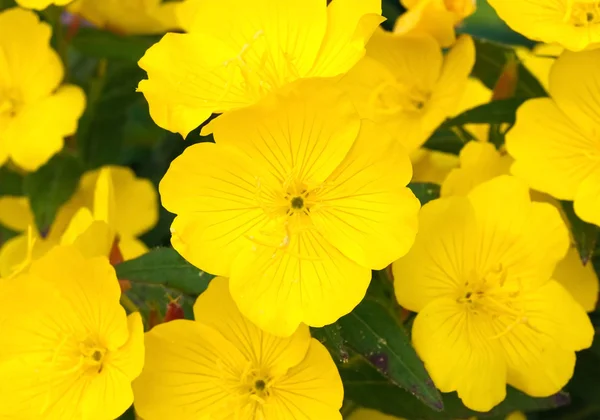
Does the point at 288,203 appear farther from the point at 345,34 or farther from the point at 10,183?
the point at 10,183

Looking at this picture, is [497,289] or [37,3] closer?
[497,289]

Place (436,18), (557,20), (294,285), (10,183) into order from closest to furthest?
1. (294,285)
2. (557,20)
3. (436,18)
4. (10,183)

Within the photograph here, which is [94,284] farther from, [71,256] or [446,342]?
[446,342]

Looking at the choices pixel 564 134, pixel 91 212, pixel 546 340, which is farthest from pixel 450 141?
pixel 91 212

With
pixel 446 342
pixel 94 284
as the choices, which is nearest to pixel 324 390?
pixel 446 342

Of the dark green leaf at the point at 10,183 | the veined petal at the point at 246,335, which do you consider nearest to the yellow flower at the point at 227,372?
the veined petal at the point at 246,335

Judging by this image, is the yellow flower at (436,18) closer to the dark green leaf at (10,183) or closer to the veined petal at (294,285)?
the veined petal at (294,285)
